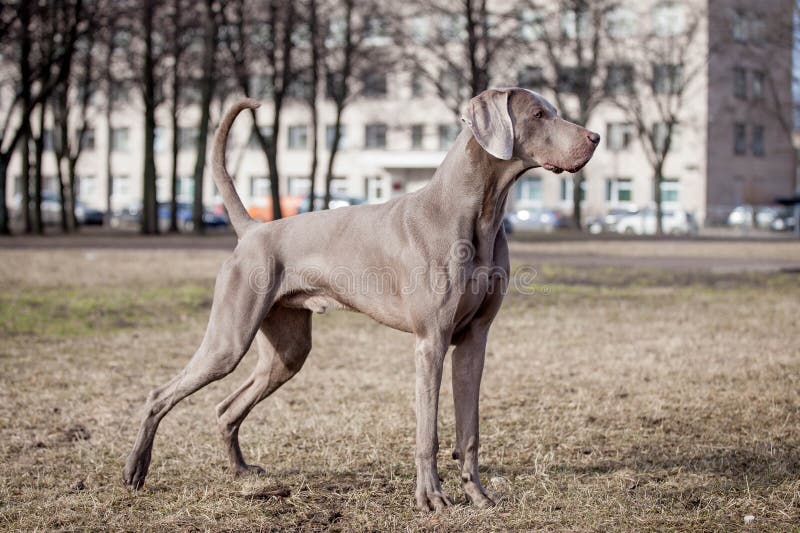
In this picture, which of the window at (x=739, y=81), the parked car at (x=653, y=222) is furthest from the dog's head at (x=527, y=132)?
the window at (x=739, y=81)

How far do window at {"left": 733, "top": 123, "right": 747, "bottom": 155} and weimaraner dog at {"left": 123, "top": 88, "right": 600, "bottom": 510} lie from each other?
6151 centimetres

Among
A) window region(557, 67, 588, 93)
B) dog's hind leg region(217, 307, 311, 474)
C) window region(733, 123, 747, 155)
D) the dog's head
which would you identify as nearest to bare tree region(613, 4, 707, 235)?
window region(557, 67, 588, 93)

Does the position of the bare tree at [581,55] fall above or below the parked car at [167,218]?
above

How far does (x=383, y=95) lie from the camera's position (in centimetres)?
5706

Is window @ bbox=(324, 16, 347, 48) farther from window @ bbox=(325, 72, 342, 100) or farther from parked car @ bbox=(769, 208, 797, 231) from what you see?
parked car @ bbox=(769, 208, 797, 231)

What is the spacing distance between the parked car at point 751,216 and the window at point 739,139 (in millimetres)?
6826

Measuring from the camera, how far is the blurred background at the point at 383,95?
93.0ft

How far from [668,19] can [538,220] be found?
1291cm

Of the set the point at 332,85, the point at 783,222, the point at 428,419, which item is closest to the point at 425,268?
the point at 428,419

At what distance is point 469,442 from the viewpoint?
4641 millimetres

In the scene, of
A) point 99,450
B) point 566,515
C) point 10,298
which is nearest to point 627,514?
point 566,515

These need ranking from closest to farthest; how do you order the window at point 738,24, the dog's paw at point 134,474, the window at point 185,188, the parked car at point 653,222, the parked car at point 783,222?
1. the dog's paw at point 134,474
2. the window at point 738,24
3. the parked car at point 653,222
4. the parked car at point 783,222
5. the window at point 185,188

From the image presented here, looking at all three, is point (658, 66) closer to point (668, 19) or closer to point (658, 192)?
point (668, 19)

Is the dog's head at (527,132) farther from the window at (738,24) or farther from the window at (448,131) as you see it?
the window at (448,131)
